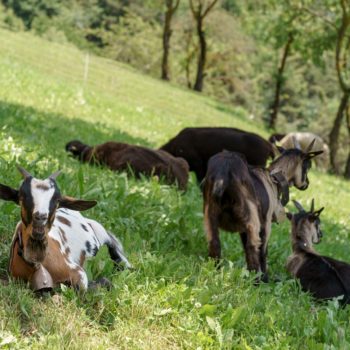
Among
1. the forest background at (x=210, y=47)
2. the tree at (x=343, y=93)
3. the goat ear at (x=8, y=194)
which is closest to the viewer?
the goat ear at (x=8, y=194)

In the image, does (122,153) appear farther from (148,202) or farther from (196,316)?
(196,316)

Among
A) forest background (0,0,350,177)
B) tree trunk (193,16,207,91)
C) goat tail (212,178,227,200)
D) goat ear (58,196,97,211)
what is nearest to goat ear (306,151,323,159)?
goat tail (212,178,227,200)

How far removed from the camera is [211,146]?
1284 centimetres

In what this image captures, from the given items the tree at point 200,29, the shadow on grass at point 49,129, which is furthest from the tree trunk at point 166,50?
the shadow on grass at point 49,129

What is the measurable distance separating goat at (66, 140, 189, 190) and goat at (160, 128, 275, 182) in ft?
→ 4.15

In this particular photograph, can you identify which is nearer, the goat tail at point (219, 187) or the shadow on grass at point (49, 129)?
the goat tail at point (219, 187)

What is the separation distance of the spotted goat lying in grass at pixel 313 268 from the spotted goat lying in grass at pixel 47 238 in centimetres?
308

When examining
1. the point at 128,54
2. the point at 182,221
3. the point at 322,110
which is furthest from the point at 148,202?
the point at 322,110

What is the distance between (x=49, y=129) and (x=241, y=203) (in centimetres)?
777

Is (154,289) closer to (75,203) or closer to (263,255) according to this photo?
(75,203)

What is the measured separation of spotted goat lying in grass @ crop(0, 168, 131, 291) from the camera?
4.57 meters

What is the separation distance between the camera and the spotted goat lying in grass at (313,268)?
7.67 metres

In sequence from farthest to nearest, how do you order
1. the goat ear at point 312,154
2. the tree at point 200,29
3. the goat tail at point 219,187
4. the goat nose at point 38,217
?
the tree at point 200,29, the goat ear at point 312,154, the goat tail at point 219,187, the goat nose at point 38,217

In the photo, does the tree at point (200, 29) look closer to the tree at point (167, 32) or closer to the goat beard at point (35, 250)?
the tree at point (167, 32)
